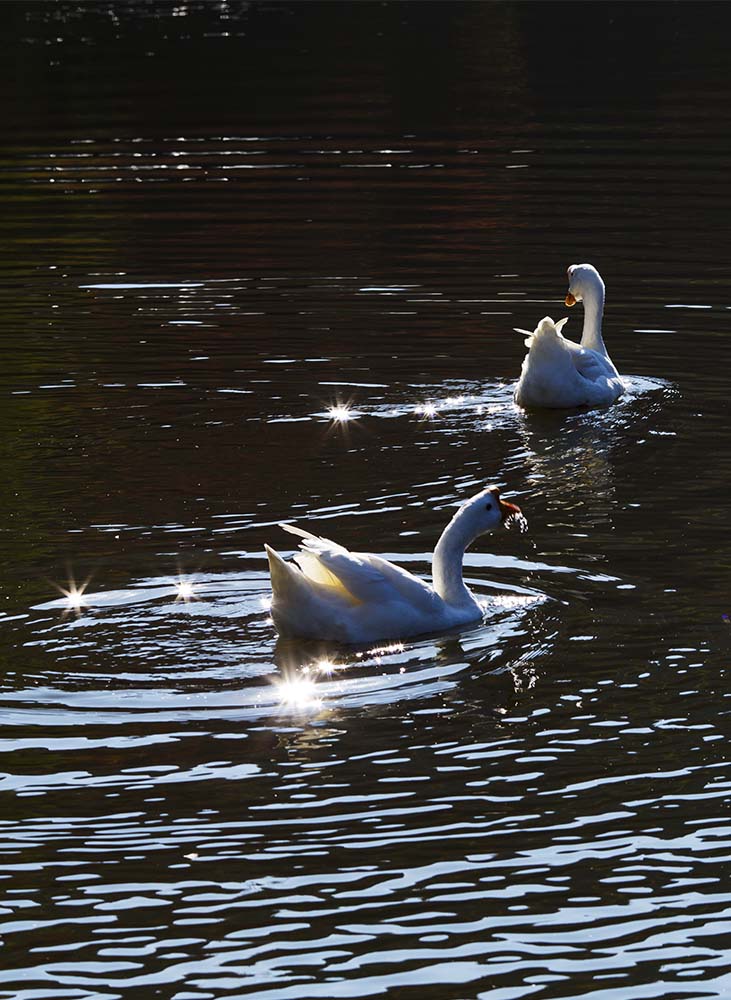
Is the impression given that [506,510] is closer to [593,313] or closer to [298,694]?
[298,694]

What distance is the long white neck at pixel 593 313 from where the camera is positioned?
19.7 m

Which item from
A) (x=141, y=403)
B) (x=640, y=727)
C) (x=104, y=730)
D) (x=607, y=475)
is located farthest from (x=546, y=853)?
(x=141, y=403)

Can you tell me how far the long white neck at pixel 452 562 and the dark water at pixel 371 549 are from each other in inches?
14.4

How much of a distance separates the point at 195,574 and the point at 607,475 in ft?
14.0

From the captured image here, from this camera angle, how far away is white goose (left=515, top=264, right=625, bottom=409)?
59.4ft

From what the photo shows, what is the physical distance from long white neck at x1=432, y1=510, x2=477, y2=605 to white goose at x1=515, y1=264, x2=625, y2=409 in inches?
212

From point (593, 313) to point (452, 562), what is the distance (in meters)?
7.91

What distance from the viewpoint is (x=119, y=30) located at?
55000 mm

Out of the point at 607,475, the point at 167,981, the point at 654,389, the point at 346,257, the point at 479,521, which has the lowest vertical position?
the point at 167,981

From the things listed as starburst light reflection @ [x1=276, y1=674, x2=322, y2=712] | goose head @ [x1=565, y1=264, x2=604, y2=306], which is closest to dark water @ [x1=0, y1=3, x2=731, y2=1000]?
starburst light reflection @ [x1=276, y1=674, x2=322, y2=712]

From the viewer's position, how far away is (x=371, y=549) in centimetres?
1394

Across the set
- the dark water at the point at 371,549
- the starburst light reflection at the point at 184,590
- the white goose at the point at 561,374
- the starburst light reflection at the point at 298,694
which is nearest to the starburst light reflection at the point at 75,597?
the dark water at the point at 371,549

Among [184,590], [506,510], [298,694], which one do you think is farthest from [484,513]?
[298,694]

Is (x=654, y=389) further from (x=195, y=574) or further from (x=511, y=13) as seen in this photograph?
(x=511, y=13)
